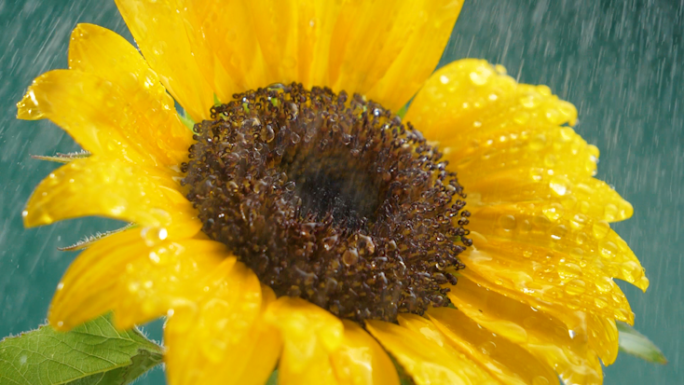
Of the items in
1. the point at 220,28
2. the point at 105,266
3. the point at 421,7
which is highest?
the point at 421,7

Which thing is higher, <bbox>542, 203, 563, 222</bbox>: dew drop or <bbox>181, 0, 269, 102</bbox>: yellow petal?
<bbox>181, 0, 269, 102</bbox>: yellow petal

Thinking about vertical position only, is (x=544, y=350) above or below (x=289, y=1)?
below

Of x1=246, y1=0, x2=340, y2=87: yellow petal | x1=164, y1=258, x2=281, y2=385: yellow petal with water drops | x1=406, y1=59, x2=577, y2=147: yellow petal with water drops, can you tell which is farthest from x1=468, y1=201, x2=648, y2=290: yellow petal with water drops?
x1=164, y1=258, x2=281, y2=385: yellow petal with water drops

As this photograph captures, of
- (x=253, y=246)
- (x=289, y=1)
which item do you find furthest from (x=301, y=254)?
(x=289, y=1)

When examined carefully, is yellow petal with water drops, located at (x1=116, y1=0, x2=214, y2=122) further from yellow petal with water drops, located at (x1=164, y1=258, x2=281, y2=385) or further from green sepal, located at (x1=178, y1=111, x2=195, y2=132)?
yellow petal with water drops, located at (x1=164, y1=258, x2=281, y2=385)

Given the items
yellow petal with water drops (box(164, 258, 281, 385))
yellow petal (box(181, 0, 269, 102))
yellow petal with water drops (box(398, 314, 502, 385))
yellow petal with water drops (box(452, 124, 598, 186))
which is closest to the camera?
yellow petal with water drops (box(164, 258, 281, 385))

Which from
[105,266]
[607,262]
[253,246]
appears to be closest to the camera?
[105,266]

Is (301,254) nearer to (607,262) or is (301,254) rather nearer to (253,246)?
(253,246)

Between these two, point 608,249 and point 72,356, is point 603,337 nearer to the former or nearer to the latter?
point 608,249
